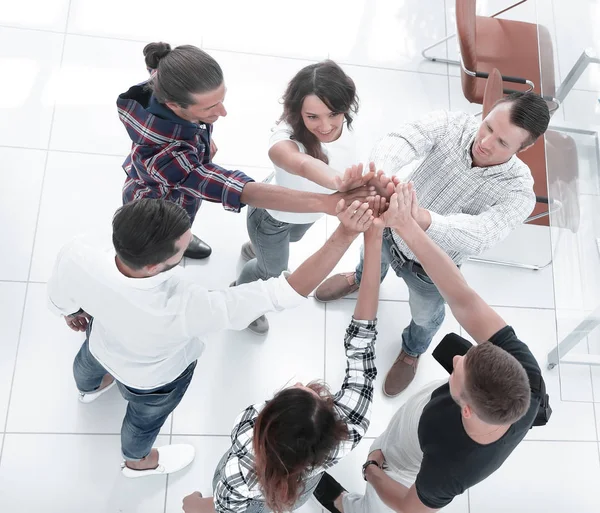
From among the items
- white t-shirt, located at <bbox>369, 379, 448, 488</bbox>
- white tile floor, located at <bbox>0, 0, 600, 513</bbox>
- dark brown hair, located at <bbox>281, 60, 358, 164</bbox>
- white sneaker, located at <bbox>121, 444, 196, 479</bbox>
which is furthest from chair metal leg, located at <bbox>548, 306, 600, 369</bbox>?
white sneaker, located at <bbox>121, 444, 196, 479</bbox>

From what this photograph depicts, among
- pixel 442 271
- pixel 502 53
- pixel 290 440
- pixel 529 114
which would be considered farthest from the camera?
pixel 502 53

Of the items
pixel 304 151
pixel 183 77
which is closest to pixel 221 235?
pixel 304 151

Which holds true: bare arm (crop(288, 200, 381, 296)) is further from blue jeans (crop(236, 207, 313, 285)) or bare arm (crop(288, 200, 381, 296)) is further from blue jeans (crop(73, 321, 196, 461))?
blue jeans (crop(73, 321, 196, 461))

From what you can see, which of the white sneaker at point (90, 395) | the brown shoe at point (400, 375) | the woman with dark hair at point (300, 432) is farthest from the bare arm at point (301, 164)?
the white sneaker at point (90, 395)

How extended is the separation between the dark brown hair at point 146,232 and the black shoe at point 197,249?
125cm

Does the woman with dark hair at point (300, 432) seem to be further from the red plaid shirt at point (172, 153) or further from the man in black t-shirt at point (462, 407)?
the red plaid shirt at point (172, 153)

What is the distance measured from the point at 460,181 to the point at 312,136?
1.71ft

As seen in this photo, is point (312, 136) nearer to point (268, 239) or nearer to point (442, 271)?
point (268, 239)

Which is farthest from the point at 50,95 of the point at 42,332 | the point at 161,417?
the point at 161,417

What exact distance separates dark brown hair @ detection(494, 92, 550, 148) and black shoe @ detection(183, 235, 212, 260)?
1.49m

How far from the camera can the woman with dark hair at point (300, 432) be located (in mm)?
1354

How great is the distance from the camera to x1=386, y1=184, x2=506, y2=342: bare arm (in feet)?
5.56

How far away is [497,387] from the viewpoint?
143 centimetres

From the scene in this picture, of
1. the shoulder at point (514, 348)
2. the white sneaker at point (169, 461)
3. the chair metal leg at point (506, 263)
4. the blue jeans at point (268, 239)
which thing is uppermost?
the shoulder at point (514, 348)
